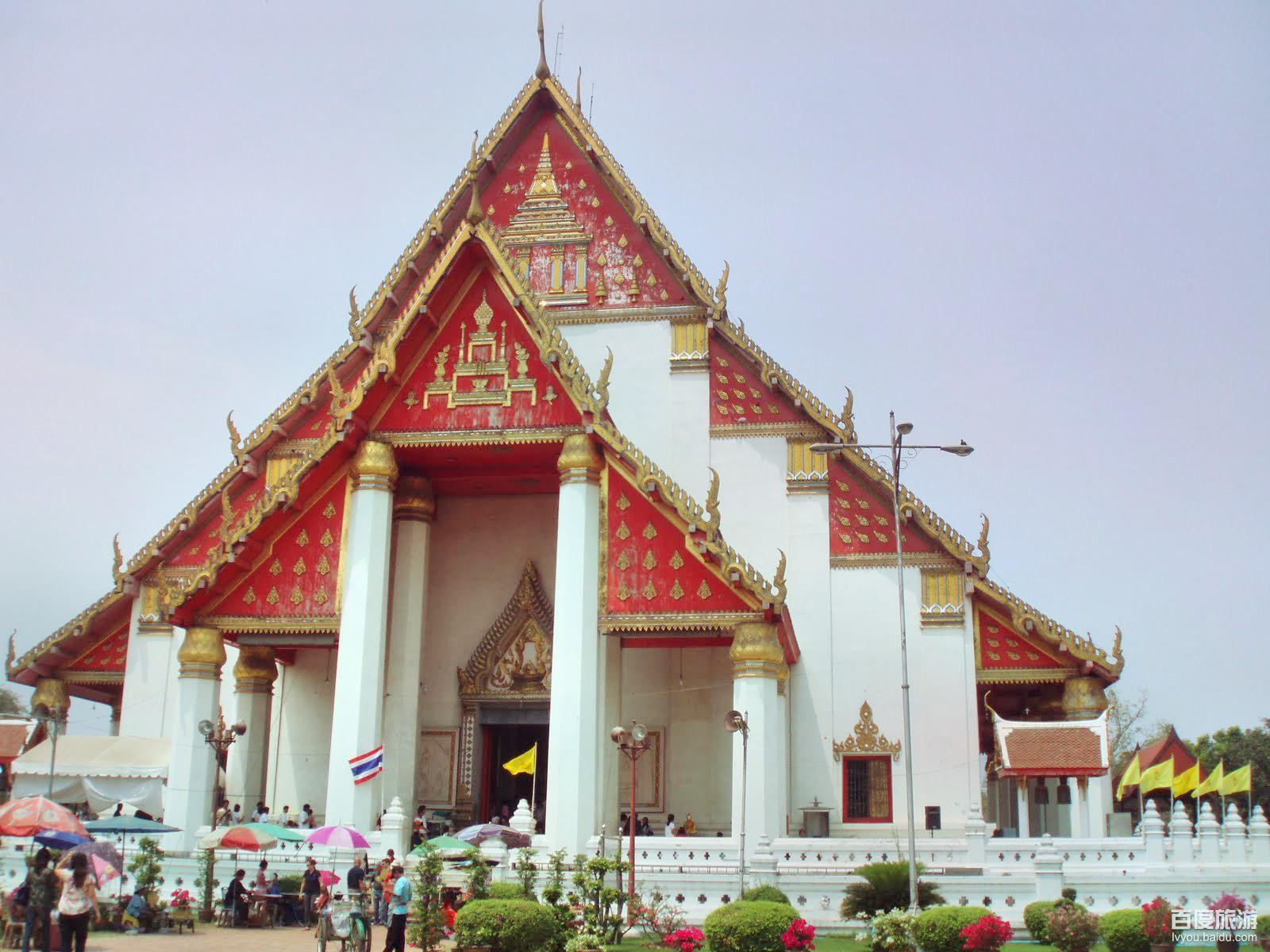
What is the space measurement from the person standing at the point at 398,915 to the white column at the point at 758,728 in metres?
5.19

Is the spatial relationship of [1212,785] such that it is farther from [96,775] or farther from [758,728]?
[96,775]

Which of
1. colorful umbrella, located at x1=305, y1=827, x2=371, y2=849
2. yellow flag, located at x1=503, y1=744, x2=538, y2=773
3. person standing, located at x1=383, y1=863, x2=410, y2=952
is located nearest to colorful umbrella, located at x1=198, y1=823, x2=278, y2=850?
colorful umbrella, located at x1=305, y1=827, x2=371, y2=849

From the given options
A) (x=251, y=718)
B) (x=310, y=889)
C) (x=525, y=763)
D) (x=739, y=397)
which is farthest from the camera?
(x=739, y=397)

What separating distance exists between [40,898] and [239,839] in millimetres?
3485

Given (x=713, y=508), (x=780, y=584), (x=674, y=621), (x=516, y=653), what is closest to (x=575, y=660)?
(x=674, y=621)

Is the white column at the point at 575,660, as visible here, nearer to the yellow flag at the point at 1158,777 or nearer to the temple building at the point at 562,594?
the temple building at the point at 562,594

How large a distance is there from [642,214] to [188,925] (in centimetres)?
1210

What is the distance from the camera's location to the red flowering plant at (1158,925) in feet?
39.0

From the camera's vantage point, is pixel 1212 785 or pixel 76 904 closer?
pixel 76 904

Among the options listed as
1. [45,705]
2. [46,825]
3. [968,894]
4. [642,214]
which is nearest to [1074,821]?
[968,894]

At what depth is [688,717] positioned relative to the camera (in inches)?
789

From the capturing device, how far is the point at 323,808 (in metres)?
20.1

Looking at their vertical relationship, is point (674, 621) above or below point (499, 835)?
above

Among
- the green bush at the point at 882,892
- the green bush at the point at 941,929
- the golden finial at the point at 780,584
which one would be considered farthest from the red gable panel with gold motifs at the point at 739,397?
the green bush at the point at 941,929
